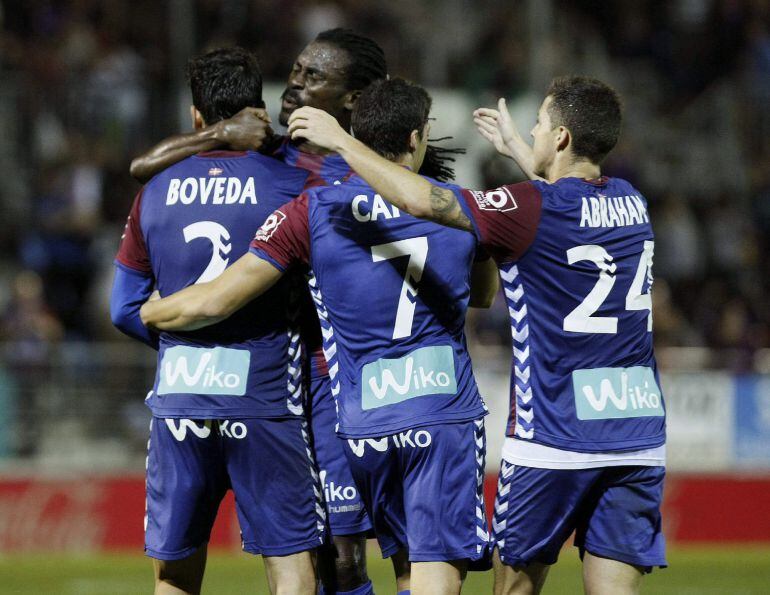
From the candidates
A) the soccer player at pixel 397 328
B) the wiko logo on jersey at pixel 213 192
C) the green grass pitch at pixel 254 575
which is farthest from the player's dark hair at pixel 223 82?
the green grass pitch at pixel 254 575

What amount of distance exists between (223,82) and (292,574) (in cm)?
204

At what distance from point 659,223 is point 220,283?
10955mm

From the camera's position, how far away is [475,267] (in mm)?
5266

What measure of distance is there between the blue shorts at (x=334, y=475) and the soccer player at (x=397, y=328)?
33 cm

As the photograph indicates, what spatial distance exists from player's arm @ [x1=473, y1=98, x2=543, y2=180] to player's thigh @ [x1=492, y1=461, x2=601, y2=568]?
129 cm

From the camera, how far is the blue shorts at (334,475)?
5266 mm

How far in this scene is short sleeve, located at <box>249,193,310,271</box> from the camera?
486 centimetres

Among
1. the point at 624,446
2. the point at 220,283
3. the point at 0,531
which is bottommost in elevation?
the point at 0,531

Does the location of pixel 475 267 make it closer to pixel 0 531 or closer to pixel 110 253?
pixel 0 531

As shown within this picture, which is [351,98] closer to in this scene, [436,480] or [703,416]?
[436,480]

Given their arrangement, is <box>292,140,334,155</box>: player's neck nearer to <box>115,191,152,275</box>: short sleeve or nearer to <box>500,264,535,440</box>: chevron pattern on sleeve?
<box>115,191,152,275</box>: short sleeve

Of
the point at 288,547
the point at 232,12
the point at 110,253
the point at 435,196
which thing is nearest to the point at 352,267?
the point at 435,196

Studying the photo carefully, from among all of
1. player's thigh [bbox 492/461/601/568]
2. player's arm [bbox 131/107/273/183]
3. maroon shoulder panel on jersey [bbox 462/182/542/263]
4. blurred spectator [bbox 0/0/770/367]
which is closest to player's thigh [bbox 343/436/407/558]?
player's thigh [bbox 492/461/601/568]

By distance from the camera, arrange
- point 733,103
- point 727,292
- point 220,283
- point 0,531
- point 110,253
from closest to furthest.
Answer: point 220,283 → point 0,531 → point 110,253 → point 727,292 → point 733,103
